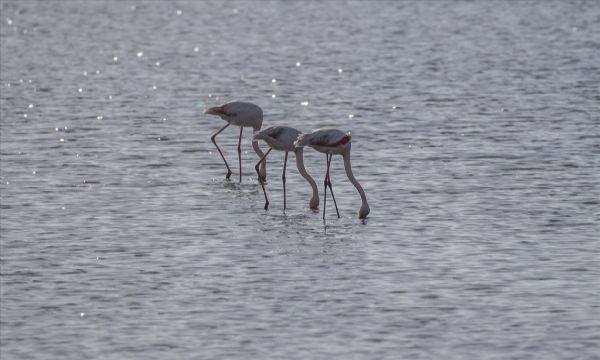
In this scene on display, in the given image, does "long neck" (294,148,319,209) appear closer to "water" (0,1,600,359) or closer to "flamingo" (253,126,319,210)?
"flamingo" (253,126,319,210)

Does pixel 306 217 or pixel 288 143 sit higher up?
pixel 288 143

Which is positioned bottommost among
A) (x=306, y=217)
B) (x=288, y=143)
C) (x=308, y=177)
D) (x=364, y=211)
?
(x=306, y=217)

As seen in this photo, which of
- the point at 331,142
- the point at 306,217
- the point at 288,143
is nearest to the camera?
the point at 331,142

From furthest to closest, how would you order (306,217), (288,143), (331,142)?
(288,143), (306,217), (331,142)

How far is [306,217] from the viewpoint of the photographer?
17047mm

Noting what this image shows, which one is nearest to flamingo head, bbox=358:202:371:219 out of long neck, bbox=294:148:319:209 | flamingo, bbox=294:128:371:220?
flamingo, bbox=294:128:371:220

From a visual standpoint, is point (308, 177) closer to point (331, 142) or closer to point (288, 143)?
point (288, 143)

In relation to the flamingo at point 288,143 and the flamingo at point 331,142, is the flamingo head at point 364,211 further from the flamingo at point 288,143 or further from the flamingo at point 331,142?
the flamingo at point 288,143

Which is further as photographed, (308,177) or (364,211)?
(308,177)

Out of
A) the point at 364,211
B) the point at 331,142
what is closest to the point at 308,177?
the point at 331,142

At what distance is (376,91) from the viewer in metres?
30.3

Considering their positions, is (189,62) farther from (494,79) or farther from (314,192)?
(314,192)

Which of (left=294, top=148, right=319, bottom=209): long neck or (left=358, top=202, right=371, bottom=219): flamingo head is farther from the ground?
(left=294, top=148, right=319, bottom=209): long neck

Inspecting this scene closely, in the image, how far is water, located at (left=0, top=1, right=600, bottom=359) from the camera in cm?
1209
